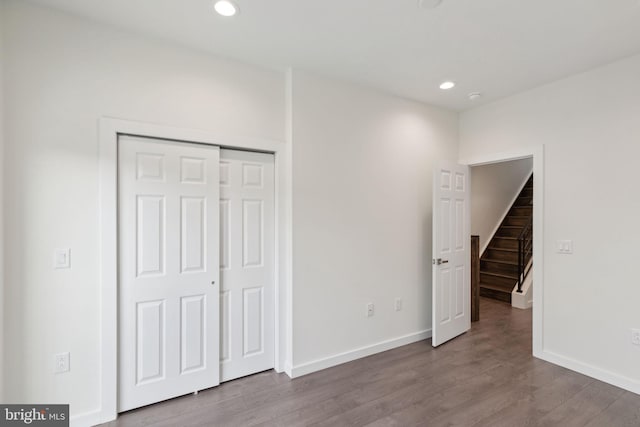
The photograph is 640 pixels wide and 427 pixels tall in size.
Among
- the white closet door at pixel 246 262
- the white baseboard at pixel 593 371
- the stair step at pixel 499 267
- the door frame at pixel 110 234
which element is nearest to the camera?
the door frame at pixel 110 234

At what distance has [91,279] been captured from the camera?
199cm

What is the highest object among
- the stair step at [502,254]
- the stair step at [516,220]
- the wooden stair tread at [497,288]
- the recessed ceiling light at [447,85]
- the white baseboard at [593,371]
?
the recessed ceiling light at [447,85]

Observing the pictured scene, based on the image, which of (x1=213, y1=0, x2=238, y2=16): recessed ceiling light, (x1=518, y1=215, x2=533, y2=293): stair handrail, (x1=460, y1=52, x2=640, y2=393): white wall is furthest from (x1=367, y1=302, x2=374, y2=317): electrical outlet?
(x1=518, y1=215, x2=533, y2=293): stair handrail

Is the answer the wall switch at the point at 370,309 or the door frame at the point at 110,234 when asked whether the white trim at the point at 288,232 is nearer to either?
the door frame at the point at 110,234

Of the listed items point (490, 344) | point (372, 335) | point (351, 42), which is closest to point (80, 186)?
point (351, 42)

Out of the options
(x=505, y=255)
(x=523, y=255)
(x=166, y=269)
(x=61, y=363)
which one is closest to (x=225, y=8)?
(x=166, y=269)

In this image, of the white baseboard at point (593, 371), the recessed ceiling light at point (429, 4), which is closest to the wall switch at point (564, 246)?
the white baseboard at point (593, 371)

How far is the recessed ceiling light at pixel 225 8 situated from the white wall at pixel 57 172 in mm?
662

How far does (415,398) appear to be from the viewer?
2311mm

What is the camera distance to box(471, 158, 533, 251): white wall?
5664mm

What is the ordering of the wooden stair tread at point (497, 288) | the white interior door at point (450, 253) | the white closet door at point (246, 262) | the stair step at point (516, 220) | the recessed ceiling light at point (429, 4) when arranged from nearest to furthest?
the recessed ceiling light at point (429, 4)
the white closet door at point (246, 262)
the white interior door at point (450, 253)
the wooden stair tread at point (497, 288)
the stair step at point (516, 220)

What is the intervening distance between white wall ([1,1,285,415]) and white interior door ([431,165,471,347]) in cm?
291

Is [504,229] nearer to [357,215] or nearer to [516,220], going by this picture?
[516,220]

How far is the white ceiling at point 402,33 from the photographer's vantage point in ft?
6.10
